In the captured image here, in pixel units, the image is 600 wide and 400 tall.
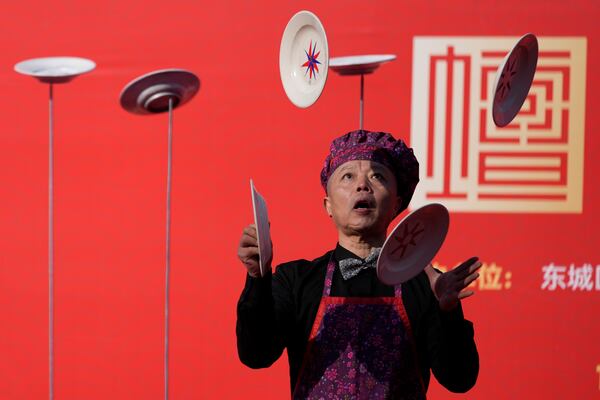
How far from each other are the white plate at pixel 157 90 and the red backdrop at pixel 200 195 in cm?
55

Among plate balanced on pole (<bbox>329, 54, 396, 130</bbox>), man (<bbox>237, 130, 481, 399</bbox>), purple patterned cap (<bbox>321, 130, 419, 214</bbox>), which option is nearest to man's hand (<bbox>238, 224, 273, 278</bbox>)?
man (<bbox>237, 130, 481, 399</bbox>)

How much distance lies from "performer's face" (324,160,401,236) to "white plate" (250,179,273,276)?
0.19m

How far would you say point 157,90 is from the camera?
2.56 m

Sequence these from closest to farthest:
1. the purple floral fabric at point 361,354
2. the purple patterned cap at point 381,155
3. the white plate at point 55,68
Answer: the purple floral fabric at point 361,354 → the purple patterned cap at point 381,155 → the white plate at point 55,68

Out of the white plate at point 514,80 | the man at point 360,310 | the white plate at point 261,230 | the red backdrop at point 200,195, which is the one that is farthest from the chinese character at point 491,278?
the white plate at point 261,230

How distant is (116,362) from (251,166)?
2.56ft

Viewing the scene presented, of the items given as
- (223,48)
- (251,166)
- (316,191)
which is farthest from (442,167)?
(223,48)

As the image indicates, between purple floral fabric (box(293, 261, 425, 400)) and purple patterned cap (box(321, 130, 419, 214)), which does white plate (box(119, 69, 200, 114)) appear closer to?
purple patterned cap (box(321, 130, 419, 214))

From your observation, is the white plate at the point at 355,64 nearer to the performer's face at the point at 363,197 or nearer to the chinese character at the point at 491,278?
the performer's face at the point at 363,197

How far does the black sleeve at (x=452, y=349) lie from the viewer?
175 cm

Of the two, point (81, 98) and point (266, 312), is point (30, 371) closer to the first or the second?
point (81, 98)

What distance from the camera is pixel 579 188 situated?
10.3 ft

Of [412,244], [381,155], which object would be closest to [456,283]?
[412,244]

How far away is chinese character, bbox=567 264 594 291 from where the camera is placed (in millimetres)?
3125
